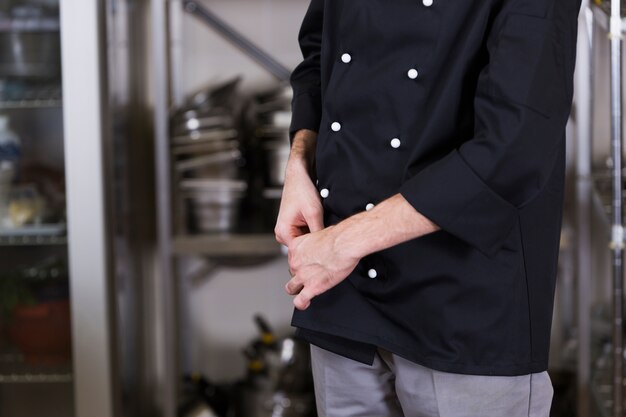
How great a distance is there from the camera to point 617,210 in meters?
1.69

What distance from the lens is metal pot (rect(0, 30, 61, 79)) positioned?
2.29m

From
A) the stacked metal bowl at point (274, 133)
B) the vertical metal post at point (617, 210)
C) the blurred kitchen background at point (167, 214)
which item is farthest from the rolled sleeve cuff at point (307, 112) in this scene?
the stacked metal bowl at point (274, 133)

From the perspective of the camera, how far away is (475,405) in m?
0.93

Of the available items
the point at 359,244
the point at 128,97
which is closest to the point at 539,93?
the point at 359,244

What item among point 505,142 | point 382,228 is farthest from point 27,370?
point 505,142

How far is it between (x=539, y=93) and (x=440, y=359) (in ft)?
0.99

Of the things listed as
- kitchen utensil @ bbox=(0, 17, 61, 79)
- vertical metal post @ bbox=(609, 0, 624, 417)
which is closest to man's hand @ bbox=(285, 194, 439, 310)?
vertical metal post @ bbox=(609, 0, 624, 417)

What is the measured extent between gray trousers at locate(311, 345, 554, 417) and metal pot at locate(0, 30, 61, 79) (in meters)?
1.53

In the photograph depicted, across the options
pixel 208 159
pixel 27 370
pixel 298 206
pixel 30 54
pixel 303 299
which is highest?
pixel 30 54

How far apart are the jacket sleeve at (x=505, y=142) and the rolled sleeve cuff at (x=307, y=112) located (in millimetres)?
317

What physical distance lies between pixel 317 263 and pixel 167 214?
130 centimetres

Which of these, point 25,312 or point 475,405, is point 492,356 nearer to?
point 475,405

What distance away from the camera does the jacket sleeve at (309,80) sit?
1.17 meters

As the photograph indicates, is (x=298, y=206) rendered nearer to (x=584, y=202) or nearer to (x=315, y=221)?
(x=315, y=221)
